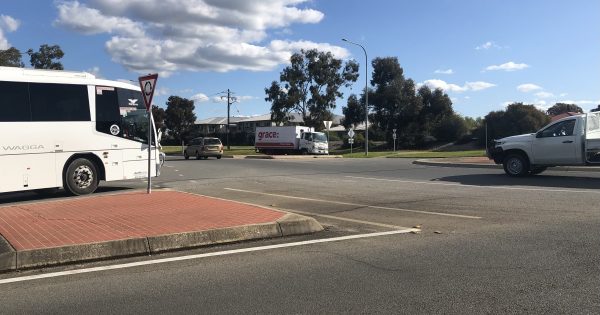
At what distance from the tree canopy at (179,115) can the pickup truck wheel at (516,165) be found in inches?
3507

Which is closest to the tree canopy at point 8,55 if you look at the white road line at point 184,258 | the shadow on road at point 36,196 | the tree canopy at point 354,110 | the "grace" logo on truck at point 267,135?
the "grace" logo on truck at point 267,135

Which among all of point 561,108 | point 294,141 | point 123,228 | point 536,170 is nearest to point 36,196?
point 123,228

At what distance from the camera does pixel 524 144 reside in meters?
16.9

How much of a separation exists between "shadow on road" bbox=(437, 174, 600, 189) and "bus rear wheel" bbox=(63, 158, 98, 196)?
10.7 meters

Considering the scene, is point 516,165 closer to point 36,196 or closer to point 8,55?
point 36,196

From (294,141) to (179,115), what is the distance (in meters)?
55.5

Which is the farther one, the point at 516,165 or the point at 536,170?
the point at 536,170

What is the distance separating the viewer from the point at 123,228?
775cm

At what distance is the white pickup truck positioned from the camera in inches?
617

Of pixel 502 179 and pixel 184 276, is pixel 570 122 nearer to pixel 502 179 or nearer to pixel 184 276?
pixel 502 179

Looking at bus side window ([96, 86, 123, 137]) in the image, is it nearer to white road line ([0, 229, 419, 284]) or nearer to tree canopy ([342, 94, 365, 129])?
white road line ([0, 229, 419, 284])

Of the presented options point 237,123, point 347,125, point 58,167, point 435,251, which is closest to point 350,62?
point 347,125

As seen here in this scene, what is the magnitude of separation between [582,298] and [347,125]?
74900 millimetres

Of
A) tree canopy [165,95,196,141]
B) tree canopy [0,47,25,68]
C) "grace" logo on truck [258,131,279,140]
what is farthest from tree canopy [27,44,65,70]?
tree canopy [165,95,196,141]
